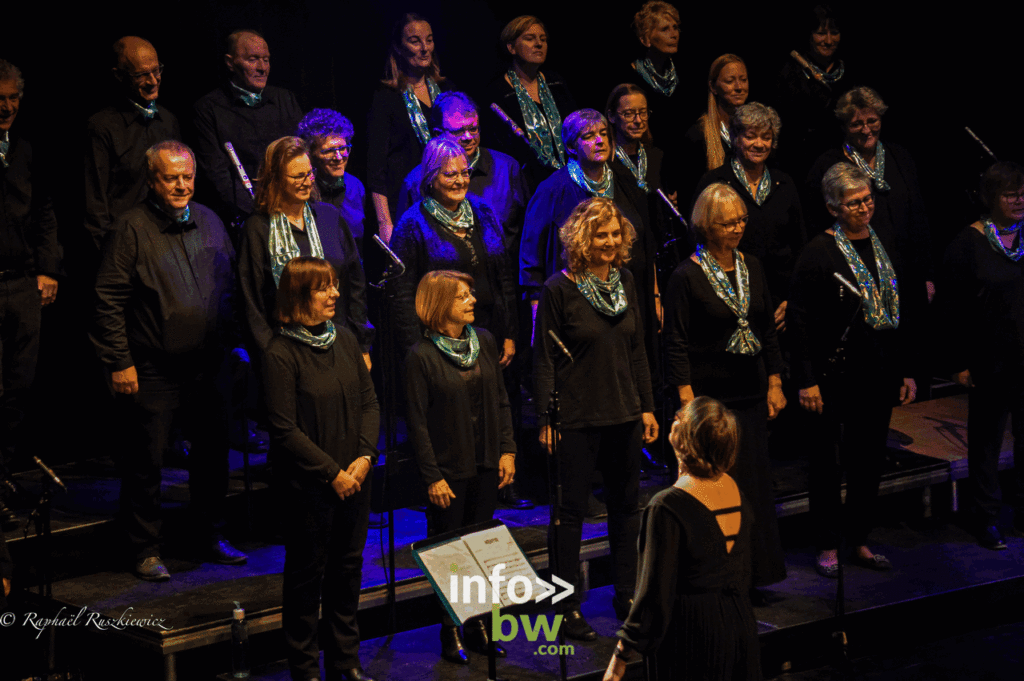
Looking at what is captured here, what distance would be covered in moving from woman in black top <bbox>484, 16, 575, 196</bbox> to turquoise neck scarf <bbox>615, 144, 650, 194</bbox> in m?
0.37

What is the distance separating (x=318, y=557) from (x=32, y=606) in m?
1.21

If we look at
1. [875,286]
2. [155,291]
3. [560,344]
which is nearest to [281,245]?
[155,291]

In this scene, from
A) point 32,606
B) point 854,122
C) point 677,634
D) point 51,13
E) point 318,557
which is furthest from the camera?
point 854,122

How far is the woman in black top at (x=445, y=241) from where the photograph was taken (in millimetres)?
4441

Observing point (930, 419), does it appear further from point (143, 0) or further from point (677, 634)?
point (143, 0)

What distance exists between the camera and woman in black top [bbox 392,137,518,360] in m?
4.44

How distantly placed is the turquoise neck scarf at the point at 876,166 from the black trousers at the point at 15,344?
12.7ft

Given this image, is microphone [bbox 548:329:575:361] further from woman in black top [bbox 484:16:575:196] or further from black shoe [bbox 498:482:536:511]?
woman in black top [bbox 484:16:575:196]

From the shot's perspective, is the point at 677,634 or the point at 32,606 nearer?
the point at 677,634

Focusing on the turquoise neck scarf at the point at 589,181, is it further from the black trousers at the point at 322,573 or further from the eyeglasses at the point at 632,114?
the black trousers at the point at 322,573

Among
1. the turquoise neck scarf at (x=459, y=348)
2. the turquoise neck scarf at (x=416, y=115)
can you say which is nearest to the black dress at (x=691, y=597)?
the turquoise neck scarf at (x=459, y=348)

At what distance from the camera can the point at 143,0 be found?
5180 mm

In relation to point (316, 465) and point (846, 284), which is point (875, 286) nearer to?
point (846, 284)

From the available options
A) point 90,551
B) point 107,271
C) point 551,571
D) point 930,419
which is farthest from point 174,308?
point 930,419
